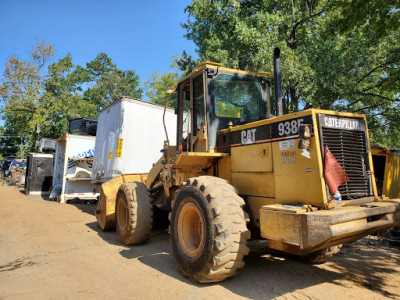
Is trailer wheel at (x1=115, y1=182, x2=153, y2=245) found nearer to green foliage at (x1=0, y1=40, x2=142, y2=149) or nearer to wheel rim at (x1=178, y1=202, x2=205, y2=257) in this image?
wheel rim at (x1=178, y1=202, x2=205, y2=257)

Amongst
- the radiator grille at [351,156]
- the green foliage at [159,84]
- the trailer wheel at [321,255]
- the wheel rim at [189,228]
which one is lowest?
the trailer wheel at [321,255]

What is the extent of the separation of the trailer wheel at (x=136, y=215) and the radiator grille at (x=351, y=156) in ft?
12.4

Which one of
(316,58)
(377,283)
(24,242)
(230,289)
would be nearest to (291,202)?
(230,289)

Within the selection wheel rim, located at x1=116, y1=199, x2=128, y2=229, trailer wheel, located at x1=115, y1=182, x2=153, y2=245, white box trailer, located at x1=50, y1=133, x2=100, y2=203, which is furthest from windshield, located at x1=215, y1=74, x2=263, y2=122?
white box trailer, located at x1=50, y1=133, x2=100, y2=203

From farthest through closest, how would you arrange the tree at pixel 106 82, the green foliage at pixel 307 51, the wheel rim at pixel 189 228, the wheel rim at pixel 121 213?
the tree at pixel 106 82, the green foliage at pixel 307 51, the wheel rim at pixel 121 213, the wheel rim at pixel 189 228

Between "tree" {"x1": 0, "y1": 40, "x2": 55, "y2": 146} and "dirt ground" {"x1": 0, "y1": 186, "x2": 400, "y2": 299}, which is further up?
"tree" {"x1": 0, "y1": 40, "x2": 55, "y2": 146}

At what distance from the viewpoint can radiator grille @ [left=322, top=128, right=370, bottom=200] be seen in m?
3.84

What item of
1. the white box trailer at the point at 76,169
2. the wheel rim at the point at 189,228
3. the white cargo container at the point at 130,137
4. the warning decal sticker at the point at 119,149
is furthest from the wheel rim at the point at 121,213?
the white box trailer at the point at 76,169

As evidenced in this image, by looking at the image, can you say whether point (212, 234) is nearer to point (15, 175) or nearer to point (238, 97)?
point (238, 97)

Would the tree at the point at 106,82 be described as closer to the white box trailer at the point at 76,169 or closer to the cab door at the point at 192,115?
the white box trailer at the point at 76,169

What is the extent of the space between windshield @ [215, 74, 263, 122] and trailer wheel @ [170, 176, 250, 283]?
1.51 m

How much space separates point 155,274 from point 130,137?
230 inches

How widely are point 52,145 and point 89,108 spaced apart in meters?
9.53

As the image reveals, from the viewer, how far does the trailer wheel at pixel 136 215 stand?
5996 mm
